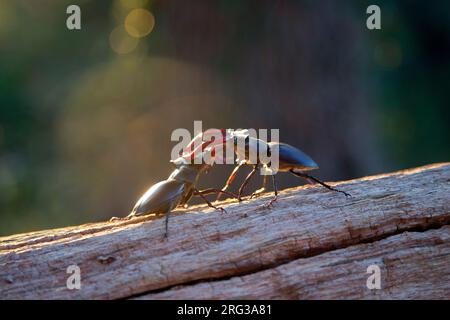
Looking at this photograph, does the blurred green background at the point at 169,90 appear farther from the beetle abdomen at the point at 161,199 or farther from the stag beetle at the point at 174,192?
the beetle abdomen at the point at 161,199

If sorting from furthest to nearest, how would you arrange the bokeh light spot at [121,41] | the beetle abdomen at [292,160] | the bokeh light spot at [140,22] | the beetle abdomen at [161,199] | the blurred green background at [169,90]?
the bokeh light spot at [121,41]
the bokeh light spot at [140,22]
the blurred green background at [169,90]
the beetle abdomen at [292,160]
the beetle abdomen at [161,199]

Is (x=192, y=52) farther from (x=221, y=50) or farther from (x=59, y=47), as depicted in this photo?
(x=59, y=47)

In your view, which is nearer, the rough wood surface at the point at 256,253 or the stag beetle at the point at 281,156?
the rough wood surface at the point at 256,253

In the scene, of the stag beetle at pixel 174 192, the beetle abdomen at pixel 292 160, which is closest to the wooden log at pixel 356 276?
the stag beetle at pixel 174 192

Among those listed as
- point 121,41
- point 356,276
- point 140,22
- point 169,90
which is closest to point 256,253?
point 356,276

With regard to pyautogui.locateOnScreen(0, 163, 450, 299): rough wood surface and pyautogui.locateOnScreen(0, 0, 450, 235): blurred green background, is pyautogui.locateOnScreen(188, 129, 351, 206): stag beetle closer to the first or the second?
pyautogui.locateOnScreen(0, 163, 450, 299): rough wood surface

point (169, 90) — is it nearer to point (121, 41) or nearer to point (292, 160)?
point (121, 41)
